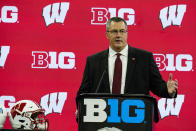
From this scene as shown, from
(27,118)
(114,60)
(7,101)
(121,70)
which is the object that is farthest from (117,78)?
(7,101)

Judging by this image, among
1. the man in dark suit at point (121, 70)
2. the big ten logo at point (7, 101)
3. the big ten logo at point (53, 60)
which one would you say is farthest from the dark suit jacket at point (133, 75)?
the big ten logo at point (7, 101)

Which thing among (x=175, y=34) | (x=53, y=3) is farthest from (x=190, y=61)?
(x=53, y=3)

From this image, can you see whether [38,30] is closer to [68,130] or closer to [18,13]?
[18,13]

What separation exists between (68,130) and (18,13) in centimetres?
154

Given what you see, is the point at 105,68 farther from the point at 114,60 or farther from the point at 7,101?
the point at 7,101

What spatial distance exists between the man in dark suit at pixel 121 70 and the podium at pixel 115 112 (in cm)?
71

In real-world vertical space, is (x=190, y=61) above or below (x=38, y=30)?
below

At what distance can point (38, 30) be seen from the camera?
457 centimetres

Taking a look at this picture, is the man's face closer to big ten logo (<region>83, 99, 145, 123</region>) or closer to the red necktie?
the red necktie

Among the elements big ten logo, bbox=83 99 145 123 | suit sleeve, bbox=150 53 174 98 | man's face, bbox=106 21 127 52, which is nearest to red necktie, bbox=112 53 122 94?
man's face, bbox=106 21 127 52

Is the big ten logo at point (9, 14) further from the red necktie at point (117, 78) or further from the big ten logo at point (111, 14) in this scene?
the red necktie at point (117, 78)

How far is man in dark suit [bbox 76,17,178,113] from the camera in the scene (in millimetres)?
2789

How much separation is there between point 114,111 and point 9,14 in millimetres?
2919

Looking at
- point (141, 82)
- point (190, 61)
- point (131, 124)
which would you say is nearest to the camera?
point (131, 124)
